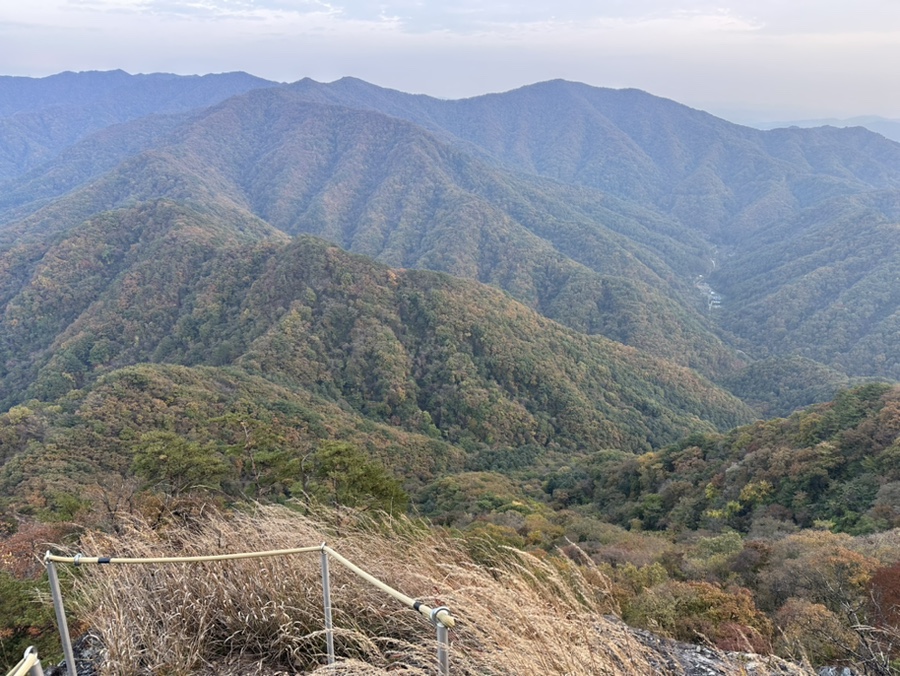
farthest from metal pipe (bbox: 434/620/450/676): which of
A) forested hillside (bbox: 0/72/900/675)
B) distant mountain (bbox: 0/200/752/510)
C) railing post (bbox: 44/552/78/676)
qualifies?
distant mountain (bbox: 0/200/752/510)

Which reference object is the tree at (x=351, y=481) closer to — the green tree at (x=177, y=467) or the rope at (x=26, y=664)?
the green tree at (x=177, y=467)

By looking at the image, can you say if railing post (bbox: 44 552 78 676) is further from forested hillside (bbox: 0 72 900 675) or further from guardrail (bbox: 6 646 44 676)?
guardrail (bbox: 6 646 44 676)

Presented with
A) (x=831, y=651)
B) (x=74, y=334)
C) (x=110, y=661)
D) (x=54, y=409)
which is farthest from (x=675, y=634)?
(x=74, y=334)

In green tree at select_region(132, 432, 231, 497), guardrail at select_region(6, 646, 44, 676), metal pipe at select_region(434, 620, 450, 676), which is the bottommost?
green tree at select_region(132, 432, 231, 497)

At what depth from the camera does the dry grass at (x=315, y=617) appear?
3086 millimetres

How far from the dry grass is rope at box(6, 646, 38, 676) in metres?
1.52

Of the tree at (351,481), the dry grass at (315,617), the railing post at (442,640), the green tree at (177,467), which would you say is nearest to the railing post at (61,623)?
the dry grass at (315,617)

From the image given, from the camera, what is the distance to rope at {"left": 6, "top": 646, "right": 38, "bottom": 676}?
181 cm

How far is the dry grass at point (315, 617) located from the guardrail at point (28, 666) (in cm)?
146

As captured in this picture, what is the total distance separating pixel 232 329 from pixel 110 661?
73.0 metres

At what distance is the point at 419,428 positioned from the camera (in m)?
62.3

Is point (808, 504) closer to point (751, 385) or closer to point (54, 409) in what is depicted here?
point (54, 409)

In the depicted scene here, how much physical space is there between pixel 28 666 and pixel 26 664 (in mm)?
15

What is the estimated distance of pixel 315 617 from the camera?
12.7 ft
